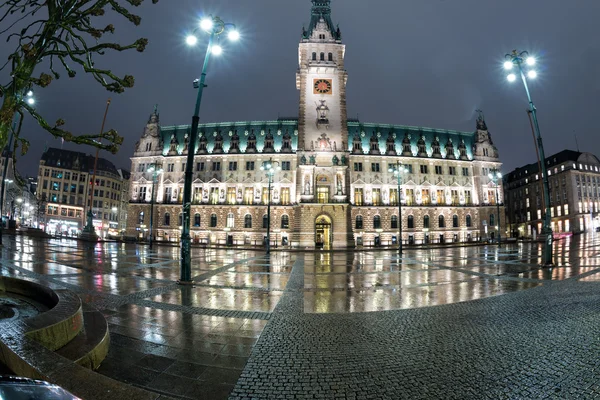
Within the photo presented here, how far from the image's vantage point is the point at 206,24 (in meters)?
12.3

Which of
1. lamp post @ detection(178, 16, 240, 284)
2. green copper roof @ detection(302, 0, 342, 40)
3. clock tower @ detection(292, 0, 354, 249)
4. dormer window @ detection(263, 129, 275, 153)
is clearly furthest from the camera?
dormer window @ detection(263, 129, 275, 153)

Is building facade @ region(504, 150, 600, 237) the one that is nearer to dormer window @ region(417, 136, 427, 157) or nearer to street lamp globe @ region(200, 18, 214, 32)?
dormer window @ region(417, 136, 427, 157)

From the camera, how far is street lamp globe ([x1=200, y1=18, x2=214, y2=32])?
12195mm

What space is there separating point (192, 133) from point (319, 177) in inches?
1431

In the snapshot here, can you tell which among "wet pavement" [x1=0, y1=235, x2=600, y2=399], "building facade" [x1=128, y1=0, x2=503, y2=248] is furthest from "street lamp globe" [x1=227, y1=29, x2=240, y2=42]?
"building facade" [x1=128, y1=0, x2=503, y2=248]

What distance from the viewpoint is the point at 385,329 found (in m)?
6.12

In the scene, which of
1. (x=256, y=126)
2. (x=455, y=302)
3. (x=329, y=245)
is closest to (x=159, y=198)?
(x=256, y=126)

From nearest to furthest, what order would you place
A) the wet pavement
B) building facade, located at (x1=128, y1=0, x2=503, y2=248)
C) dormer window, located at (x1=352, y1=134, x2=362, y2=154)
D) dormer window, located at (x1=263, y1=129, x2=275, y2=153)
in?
1. the wet pavement
2. building facade, located at (x1=128, y1=0, x2=503, y2=248)
3. dormer window, located at (x1=263, y1=129, x2=275, y2=153)
4. dormer window, located at (x1=352, y1=134, x2=362, y2=154)

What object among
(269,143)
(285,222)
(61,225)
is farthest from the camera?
(61,225)

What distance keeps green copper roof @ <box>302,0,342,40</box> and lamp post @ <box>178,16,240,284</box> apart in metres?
43.5

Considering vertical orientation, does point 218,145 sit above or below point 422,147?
below

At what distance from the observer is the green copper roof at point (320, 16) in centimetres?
5134

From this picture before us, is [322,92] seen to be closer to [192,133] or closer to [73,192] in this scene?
[192,133]

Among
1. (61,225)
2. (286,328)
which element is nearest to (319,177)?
(286,328)
